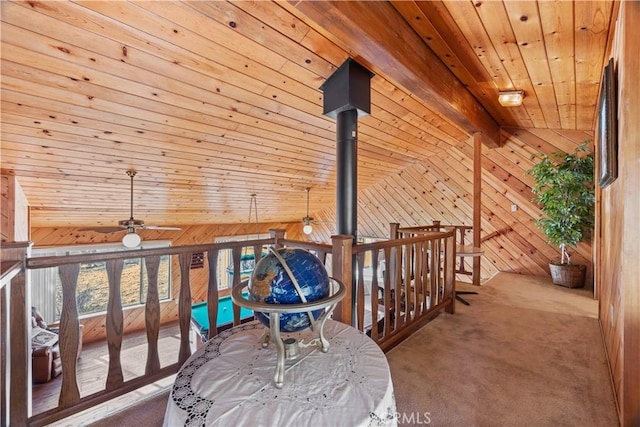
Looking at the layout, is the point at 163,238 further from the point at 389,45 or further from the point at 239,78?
the point at 389,45

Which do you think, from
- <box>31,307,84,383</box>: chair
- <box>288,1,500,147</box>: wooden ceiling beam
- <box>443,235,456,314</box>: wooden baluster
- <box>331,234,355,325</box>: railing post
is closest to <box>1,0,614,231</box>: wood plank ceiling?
<box>288,1,500,147</box>: wooden ceiling beam

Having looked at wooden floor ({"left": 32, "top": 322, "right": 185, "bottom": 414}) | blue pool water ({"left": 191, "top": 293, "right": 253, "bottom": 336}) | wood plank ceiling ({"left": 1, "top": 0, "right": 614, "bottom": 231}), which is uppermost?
wood plank ceiling ({"left": 1, "top": 0, "right": 614, "bottom": 231})

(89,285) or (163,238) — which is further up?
(163,238)

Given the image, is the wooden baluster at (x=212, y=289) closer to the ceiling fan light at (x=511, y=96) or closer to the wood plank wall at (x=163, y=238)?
the ceiling fan light at (x=511, y=96)

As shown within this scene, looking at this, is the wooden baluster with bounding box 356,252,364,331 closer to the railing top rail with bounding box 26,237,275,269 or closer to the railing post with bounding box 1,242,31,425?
the railing top rail with bounding box 26,237,275,269

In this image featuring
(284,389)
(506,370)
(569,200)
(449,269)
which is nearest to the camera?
(284,389)

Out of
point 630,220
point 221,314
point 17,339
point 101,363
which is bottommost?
point 101,363

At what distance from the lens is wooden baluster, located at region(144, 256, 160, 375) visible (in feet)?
5.28

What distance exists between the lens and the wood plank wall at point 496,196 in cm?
439

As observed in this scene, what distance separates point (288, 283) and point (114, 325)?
3.89 ft

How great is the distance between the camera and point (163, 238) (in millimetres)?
5805

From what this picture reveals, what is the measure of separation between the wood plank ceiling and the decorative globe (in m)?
1.31

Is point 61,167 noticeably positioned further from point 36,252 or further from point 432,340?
point 432,340

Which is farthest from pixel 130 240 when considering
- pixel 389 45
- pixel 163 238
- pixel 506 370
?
pixel 506 370
